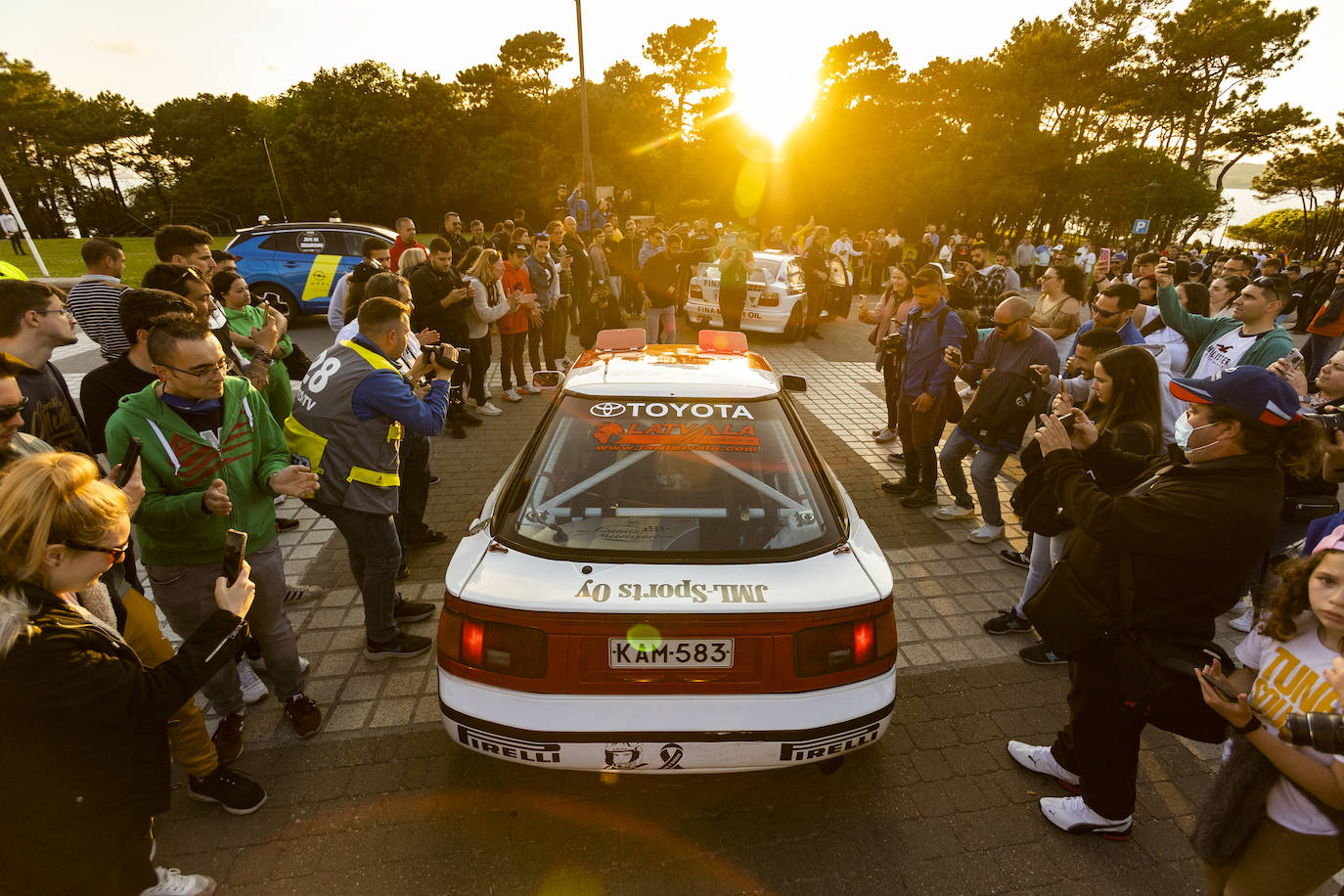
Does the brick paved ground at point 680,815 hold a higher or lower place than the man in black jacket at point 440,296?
lower

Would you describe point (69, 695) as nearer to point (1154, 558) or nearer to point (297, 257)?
point (1154, 558)

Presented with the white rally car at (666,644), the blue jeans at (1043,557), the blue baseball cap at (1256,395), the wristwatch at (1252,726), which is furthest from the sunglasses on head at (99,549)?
the blue jeans at (1043,557)

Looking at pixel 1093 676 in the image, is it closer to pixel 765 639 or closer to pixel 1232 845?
pixel 1232 845

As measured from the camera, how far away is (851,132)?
115 ft

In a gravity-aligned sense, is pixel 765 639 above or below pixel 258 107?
below

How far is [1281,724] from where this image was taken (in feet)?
5.41

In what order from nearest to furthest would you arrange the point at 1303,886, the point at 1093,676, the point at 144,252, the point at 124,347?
the point at 1303,886
the point at 1093,676
the point at 124,347
the point at 144,252

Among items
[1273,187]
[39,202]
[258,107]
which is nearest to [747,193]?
[1273,187]

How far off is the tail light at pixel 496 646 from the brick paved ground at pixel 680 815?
81 centimetres

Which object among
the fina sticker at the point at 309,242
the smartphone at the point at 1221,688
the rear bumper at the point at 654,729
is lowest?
the rear bumper at the point at 654,729

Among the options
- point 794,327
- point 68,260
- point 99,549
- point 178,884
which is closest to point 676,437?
point 99,549

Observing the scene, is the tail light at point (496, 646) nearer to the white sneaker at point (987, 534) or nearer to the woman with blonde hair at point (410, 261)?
the white sneaker at point (987, 534)

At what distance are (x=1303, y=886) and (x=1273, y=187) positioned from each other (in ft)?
153

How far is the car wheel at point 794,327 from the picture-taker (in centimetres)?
1177
